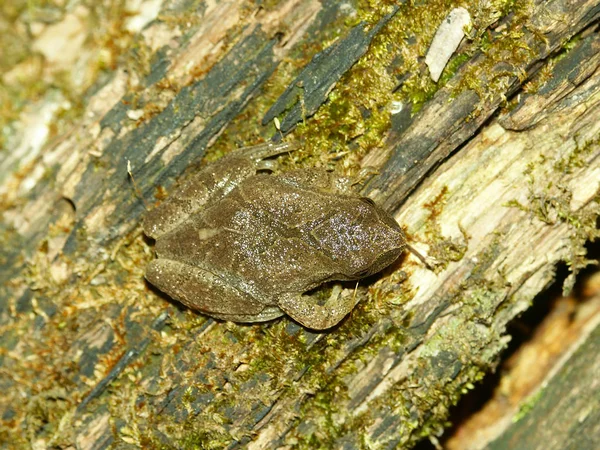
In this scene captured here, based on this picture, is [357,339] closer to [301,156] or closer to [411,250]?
[411,250]

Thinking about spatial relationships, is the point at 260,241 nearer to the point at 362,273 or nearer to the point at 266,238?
the point at 266,238

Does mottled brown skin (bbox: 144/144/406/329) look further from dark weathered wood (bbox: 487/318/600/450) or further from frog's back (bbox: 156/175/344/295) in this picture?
dark weathered wood (bbox: 487/318/600/450)

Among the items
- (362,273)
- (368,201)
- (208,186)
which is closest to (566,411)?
(362,273)

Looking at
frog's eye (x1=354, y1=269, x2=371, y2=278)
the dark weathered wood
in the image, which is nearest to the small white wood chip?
frog's eye (x1=354, y1=269, x2=371, y2=278)

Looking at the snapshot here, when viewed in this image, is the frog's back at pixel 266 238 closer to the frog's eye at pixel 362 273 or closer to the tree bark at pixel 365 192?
the frog's eye at pixel 362 273

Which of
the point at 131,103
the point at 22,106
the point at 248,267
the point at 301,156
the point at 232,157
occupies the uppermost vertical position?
the point at 22,106

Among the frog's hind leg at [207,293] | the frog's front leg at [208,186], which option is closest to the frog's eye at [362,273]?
the frog's hind leg at [207,293]

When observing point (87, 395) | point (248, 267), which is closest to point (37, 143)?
point (87, 395)
